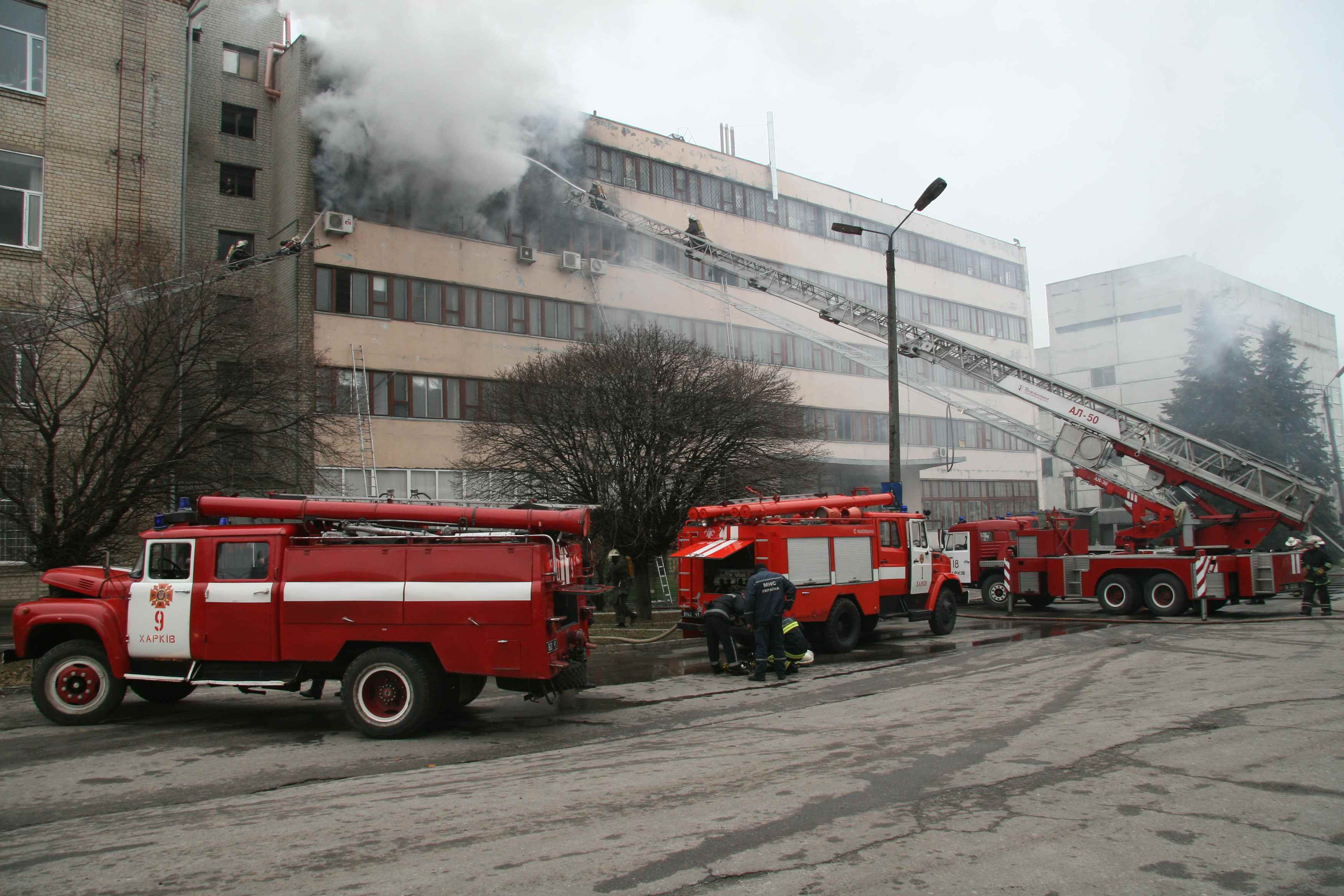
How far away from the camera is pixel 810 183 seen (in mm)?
42312

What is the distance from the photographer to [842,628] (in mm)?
14875

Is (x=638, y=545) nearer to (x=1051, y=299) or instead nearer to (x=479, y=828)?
(x=479, y=828)

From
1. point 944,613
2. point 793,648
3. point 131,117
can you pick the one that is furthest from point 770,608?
point 131,117

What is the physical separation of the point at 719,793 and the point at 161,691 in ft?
24.1

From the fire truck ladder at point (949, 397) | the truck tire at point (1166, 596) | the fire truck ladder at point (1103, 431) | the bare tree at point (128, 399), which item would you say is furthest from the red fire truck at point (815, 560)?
the fire truck ladder at point (949, 397)

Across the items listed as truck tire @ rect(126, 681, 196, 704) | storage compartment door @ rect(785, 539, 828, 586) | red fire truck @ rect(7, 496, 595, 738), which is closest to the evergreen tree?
storage compartment door @ rect(785, 539, 828, 586)

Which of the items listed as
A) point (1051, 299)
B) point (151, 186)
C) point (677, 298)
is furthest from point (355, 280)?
point (1051, 299)

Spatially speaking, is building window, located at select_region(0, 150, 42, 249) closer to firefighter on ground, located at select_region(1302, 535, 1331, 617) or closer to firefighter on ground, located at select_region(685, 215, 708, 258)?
firefighter on ground, located at select_region(685, 215, 708, 258)

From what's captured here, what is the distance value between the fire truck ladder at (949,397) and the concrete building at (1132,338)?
19365 mm

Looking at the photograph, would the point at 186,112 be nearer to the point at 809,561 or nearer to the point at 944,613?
the point at 809,561

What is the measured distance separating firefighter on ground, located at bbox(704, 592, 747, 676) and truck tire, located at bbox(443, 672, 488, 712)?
3.64 meters

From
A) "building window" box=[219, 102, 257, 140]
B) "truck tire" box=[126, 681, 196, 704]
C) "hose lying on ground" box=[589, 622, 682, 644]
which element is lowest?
"hose lying on ground" box=[589, 622, 682, 644]

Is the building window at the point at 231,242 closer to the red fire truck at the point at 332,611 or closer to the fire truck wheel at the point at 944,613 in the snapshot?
the red fire truck at the point at 332,611

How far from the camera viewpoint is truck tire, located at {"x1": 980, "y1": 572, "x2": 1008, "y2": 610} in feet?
78.0
